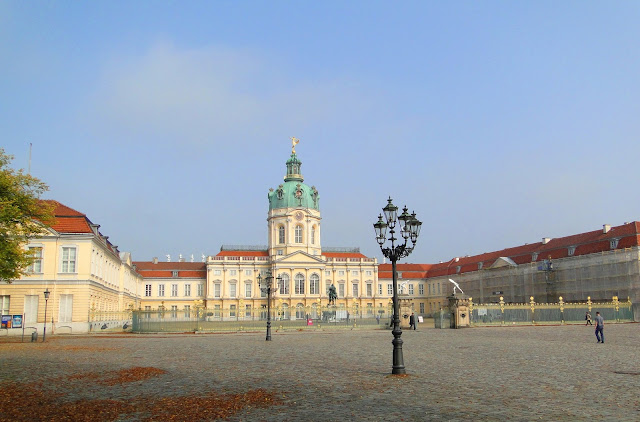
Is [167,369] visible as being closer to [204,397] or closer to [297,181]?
[204,397]

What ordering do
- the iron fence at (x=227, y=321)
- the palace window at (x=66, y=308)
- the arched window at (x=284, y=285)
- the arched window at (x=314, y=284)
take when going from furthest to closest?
1. the arched window at (x=314, y=284)
2. the arched window at (x=284, y=285)
3. the palace window at (x=66, y=308)
4. the iron fence at (x=227, y=321)

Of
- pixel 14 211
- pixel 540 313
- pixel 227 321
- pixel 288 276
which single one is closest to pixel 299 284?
pixel 288 276

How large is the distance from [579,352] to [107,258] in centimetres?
5214

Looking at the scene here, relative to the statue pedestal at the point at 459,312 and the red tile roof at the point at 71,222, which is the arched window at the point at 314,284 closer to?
the red tile roof at the point at 71,222

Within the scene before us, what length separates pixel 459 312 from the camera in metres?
48.0

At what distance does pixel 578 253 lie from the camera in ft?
241

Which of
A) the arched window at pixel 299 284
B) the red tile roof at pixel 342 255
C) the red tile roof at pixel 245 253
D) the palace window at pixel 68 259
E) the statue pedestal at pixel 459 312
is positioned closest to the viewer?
the statue pedestal at pixel 459 312

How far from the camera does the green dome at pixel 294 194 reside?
104m

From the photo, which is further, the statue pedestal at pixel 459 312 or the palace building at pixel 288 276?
the palace building at pixel 288 276

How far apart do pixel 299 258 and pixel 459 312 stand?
182ft

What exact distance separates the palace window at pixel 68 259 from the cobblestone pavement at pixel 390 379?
25970 mm

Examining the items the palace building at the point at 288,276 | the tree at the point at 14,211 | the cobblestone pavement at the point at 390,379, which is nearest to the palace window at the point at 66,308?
the palace building at the point at 288,276

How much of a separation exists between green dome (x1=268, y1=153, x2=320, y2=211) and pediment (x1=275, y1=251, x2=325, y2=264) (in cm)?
854

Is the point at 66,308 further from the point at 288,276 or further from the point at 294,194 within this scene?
the point at 294,194
